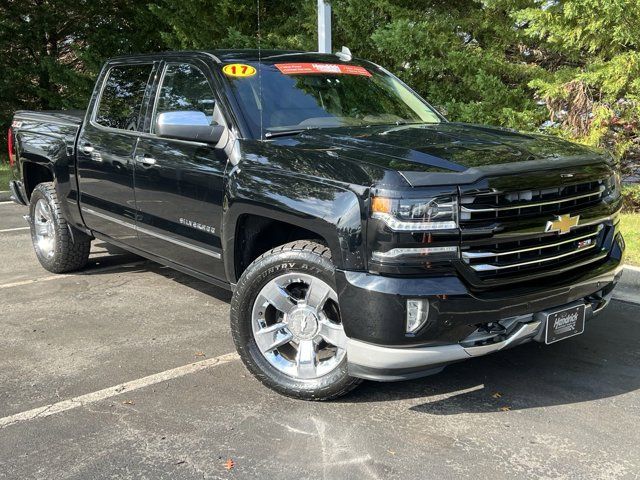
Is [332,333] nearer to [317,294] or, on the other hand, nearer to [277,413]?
[317,294]

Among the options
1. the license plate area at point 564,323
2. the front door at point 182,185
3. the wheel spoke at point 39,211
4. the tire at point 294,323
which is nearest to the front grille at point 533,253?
the license plate area at point 564,323

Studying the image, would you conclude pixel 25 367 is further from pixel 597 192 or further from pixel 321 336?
pixel 597 192

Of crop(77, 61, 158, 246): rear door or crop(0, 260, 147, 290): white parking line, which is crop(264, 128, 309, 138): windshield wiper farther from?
crop(0, 260, 147, 290): white parking line

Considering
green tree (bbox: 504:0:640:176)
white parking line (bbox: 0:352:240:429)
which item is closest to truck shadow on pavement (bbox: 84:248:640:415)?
white parking line (bbox: 0:352:240:429)

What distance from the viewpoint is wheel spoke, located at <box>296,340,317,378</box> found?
12.0ft

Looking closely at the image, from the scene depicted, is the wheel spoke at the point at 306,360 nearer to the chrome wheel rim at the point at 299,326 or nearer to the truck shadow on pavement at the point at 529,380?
the chrome wheel rim at the point at 299,326

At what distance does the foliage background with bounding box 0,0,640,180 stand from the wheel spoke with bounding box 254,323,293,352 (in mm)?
3695

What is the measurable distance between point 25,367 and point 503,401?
2973 millimetres

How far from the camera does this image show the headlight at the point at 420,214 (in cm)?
307

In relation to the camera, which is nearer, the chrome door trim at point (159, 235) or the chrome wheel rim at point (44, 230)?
the chrome door trim at point (159, 235)

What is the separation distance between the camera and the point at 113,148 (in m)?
5.10

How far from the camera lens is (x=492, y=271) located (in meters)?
3.21

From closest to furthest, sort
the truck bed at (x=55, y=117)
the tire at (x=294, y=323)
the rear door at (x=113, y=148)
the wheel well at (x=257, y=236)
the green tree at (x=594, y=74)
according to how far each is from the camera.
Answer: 1. the tire at (x=294, y=323)
2. the wheel well at (x=257, y=236)
3. the rear door at (x=113, y=148)
4. the truck bed at (x=55, y=117)
5. the green tree at (x=594, y=74)

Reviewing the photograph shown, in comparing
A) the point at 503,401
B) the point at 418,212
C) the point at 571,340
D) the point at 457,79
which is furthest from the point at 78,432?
the point at 457,79
